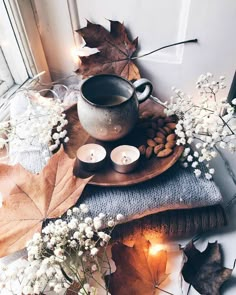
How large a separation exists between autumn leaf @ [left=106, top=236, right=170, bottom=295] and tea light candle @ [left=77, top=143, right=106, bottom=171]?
154 millimetres

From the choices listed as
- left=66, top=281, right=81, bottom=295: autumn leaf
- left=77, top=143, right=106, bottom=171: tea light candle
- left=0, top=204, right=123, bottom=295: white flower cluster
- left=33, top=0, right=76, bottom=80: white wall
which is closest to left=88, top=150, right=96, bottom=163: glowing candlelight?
left=77, top=143, right=106, bottom=171: tea light candle

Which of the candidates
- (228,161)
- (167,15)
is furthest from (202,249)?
(167,15)

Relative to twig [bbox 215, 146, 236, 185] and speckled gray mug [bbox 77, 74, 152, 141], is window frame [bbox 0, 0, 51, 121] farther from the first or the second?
twig [bbox 215, 146, 236, 185]

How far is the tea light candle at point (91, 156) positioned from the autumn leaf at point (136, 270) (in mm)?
154

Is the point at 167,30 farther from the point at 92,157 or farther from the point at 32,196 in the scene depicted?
the point at 32,196

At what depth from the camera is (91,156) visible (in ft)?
2.28

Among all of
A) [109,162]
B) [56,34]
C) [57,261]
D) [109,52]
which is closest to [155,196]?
[109,162]

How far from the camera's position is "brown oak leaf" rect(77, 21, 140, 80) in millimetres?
852

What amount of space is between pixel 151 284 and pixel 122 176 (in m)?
0.20

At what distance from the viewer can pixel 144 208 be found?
2.11 feet

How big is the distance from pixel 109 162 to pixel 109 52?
0.32 meters

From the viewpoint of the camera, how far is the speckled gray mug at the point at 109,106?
0.66 m

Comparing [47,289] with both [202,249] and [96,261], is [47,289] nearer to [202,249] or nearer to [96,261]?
[96,261]

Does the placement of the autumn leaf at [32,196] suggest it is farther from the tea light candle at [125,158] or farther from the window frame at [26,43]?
the window frame at [26,43]
